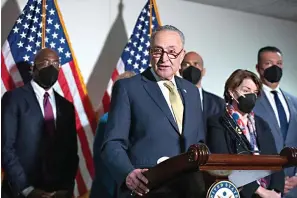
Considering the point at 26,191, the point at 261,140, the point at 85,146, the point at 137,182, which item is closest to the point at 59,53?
the point at 85,146

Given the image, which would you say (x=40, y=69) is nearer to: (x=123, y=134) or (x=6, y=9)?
(x=6, y=9)

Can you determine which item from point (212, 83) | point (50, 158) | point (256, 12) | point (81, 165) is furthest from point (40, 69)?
point (256, 12)

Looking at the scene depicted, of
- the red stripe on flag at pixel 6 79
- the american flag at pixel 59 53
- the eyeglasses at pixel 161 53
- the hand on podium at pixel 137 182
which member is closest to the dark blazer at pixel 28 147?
the red stripe on flag at pixel 6 79

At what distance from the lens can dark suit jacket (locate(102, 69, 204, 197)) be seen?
187 cm

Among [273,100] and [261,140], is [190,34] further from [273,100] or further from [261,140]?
[261,140]

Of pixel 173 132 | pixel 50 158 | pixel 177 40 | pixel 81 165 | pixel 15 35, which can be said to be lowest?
pixel 81 165

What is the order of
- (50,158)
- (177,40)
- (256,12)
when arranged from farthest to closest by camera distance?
(256,12) < (50,158) < (177,40)

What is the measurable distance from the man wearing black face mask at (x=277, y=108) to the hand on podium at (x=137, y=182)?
1807mm

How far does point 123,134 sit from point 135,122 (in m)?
0.08

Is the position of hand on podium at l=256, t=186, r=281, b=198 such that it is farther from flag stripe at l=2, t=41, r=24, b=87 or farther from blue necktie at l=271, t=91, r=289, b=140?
flag stripe at l=2, t=41, r=24, b=87

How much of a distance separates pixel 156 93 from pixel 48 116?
1.66 metres

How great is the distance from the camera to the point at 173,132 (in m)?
1.93

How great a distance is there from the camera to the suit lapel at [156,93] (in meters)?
1.94

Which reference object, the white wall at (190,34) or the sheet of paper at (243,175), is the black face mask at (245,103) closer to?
the sheet of paper at (243,175)
